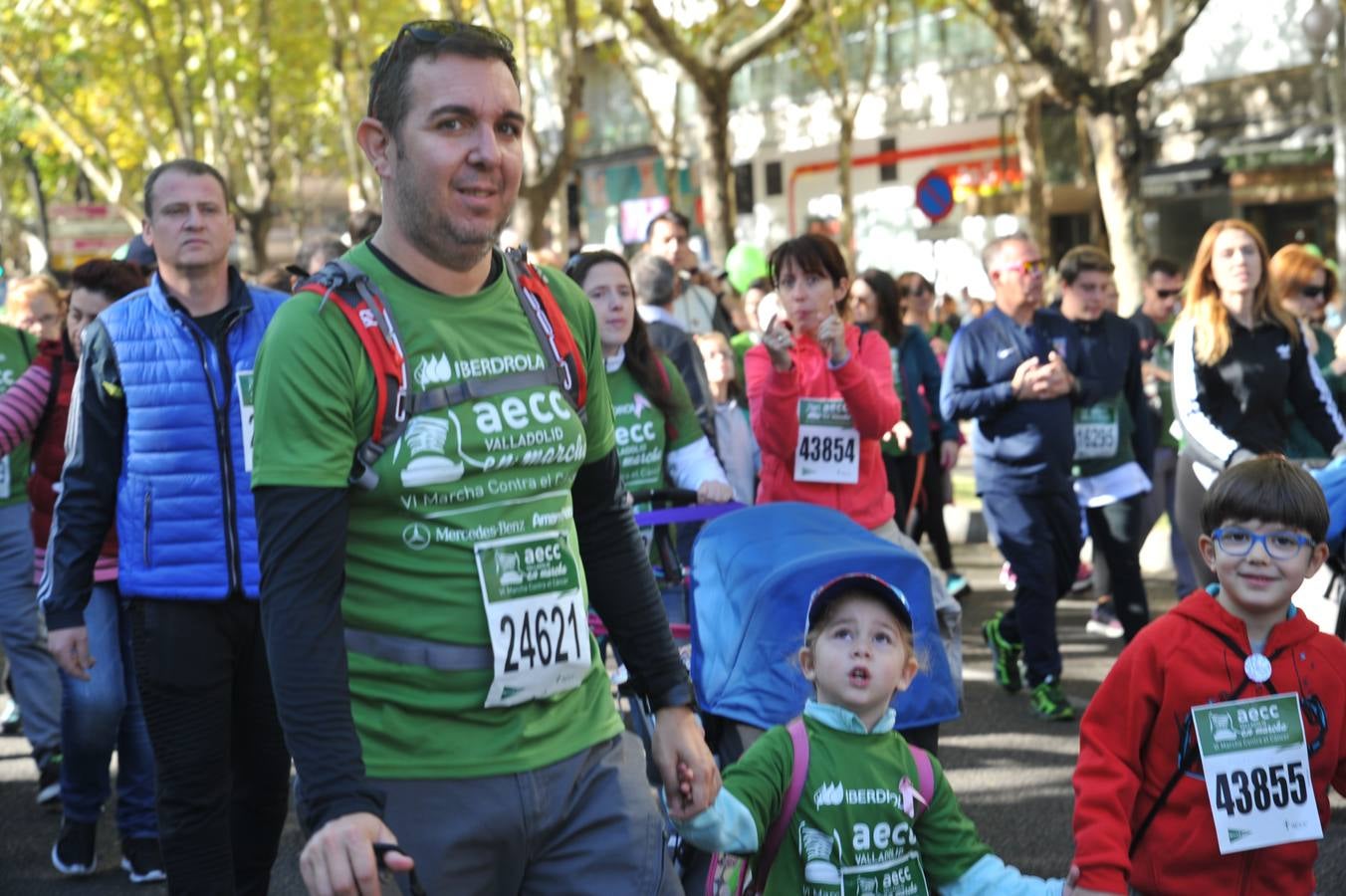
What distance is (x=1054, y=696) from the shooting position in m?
8.21

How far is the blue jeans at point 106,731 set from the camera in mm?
6180

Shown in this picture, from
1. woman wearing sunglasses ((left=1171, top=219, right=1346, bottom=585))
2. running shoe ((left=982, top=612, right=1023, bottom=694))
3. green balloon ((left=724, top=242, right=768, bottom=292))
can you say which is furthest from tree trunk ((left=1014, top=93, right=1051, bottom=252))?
woman wearing sunglasses ((left=1171, top=219, right=1346, bottom=585))

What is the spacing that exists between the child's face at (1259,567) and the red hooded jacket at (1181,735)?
0.04m

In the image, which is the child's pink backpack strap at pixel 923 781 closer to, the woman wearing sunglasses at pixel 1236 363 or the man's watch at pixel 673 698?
the man's watch at pixel 673 698

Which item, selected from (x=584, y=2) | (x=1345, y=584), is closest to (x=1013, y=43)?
(x=584, y=2)

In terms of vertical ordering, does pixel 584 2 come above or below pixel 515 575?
above

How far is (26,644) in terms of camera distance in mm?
7500

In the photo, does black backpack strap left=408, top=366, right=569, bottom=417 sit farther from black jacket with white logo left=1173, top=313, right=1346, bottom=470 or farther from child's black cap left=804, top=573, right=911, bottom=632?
black jacket with white logo left=1173, top=313, right=1346, bottom=470

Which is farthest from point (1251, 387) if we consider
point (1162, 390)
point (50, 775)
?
point (50, 775)

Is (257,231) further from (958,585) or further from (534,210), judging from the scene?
(958,585)

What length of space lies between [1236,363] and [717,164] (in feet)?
45.7

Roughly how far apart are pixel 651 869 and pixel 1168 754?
1.49 meters

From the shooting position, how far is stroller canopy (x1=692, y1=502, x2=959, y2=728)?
4707mm

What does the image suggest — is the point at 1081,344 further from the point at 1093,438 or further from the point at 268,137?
the point at 268,137
